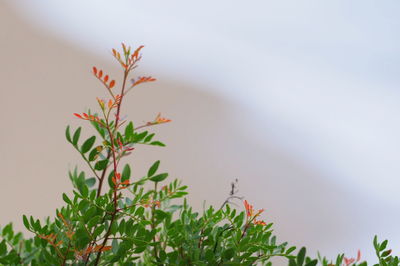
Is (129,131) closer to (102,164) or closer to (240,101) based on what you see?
(102,164)

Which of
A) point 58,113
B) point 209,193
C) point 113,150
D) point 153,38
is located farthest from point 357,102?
point 113,150

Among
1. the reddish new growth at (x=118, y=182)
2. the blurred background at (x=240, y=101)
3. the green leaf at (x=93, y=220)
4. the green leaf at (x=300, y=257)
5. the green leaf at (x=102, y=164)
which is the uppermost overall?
the blurred background at (x=240, y=101)

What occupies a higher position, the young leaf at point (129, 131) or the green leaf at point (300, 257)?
the young leaf at point (129, 131)

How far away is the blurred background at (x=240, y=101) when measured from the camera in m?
3.15

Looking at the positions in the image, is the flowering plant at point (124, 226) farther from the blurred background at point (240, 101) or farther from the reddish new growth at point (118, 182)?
the blurred background at point (240, 101)

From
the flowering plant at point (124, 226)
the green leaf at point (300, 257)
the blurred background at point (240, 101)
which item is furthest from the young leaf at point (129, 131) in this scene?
the blurred background at point (240, 101)

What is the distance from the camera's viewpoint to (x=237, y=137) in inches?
140

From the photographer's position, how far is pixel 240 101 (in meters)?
3.84

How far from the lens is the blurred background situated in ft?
10.3

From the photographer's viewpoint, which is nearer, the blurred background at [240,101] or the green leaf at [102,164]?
the green leaf at [102,164]

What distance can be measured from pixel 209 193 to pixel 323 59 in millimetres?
1337

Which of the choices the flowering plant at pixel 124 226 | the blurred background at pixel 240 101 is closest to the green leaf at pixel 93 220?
the flowering plant at pixel 124 226

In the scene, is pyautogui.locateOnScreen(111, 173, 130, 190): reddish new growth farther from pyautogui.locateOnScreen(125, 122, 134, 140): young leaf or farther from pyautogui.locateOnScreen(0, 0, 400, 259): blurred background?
pyautogui.locateOnScreen(0, 0, 400, 259): blurred background

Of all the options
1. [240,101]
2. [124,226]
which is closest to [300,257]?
[124,226]
